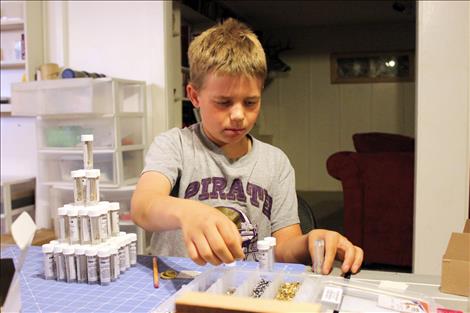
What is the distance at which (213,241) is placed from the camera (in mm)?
640

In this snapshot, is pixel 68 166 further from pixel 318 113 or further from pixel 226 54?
pixel 318 113

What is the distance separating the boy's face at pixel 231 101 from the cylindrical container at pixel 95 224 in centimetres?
34

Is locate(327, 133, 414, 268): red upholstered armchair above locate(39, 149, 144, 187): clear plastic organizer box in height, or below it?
below

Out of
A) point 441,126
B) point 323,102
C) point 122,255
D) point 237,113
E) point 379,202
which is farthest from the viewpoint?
point 323,102

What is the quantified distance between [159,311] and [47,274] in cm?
35

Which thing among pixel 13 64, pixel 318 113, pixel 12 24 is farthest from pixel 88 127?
pixel 318 113

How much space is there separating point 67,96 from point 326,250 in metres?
2.11

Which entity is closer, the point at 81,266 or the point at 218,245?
the point at 218,245

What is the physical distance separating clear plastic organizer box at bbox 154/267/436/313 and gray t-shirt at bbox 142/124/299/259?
416 millimetres

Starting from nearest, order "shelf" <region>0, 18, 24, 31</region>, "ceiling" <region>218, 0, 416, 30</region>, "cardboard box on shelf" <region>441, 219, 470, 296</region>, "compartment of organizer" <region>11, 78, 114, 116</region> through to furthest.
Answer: "cardboard box on shelf" <region>441, 219, 470, 296</region>
"compartment of organizer" <region>11, 78, 114, 116</region>
"shelf" <region>0, 18, 24, 31</region>
"ceiling" <region>218, 0, 416, 30</region>

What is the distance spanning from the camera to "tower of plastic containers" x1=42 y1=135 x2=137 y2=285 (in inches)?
32.1

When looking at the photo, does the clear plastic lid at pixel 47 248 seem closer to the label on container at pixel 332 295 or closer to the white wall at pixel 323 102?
the label on container at pixel 332 295

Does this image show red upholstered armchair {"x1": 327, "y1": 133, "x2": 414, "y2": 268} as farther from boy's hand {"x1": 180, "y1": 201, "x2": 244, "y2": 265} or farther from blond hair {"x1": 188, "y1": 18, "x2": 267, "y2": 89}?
boy's hand {"x1": 180, "y1": 201, "x2": 244, "y2": 265}

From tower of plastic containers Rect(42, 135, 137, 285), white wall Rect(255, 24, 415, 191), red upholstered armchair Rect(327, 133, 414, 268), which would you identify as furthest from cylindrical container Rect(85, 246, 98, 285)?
white wall Rect(255, 24, 415, 191)
